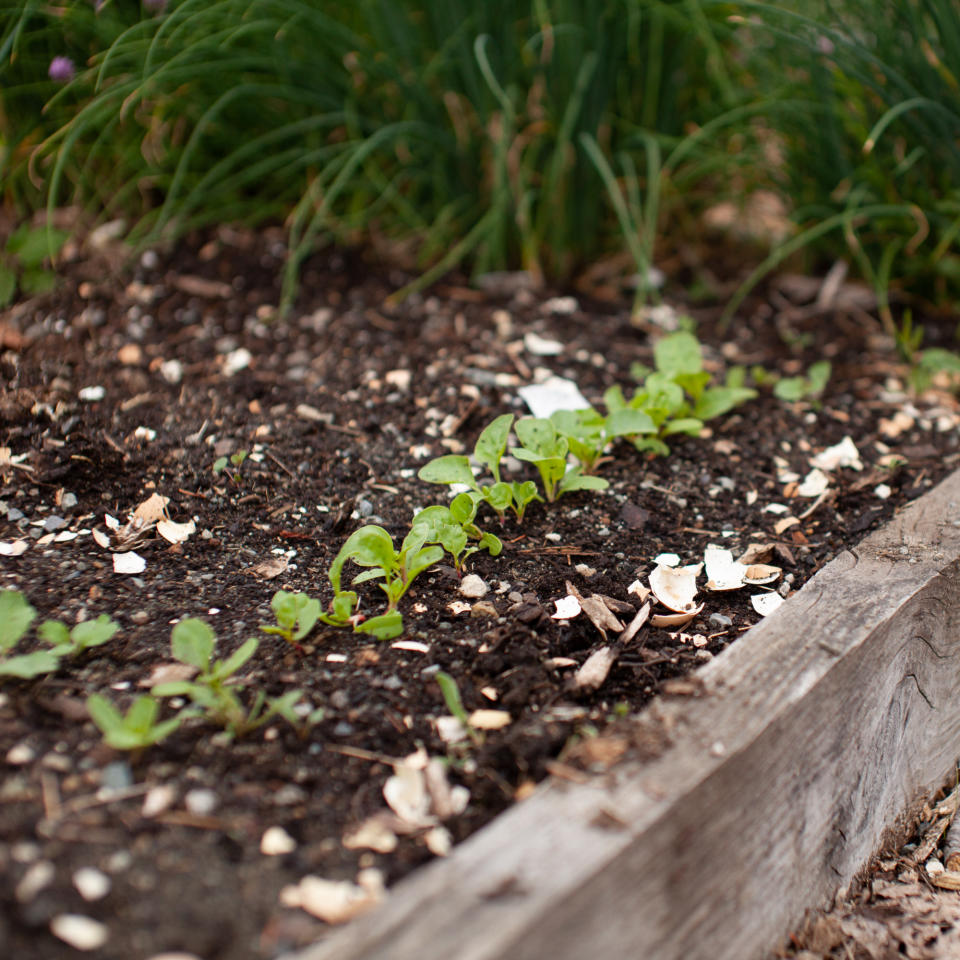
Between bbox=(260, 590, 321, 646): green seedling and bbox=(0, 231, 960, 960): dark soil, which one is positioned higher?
bbox=(260, 590, 321, 646): green seedling

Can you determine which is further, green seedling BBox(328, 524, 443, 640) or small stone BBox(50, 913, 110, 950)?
green seedling BBox(328, 524, 443, 640)

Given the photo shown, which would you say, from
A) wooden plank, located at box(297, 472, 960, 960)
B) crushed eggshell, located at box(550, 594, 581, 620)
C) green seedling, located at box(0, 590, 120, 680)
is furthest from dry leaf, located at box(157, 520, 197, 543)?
wooden plank, located at box(297, 472, 960, 960)

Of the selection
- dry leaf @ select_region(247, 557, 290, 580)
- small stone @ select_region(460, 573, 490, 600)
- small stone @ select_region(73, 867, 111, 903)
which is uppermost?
small stone @ select_region(73, 867, 111, 903)

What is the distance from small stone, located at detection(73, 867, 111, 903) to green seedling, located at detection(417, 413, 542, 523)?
0.57 m

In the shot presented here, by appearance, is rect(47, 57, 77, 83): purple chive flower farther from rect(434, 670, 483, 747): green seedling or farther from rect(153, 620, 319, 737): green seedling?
rect(434, 670, 483, 747): green seedling

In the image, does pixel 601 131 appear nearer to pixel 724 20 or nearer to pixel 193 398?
pixel 724 20

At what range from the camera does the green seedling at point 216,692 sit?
0.77m

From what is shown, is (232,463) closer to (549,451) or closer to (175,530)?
(175,530)

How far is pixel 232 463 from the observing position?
123cm

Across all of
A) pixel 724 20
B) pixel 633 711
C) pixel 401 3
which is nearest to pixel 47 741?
pixel 633 711

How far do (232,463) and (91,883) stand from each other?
69 centimetres

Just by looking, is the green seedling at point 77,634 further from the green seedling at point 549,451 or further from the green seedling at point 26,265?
the green seedling at point 26,265

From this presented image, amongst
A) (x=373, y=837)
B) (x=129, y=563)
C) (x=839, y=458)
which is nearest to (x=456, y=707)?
(x=373, y=837)

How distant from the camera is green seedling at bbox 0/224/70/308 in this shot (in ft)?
5.19
